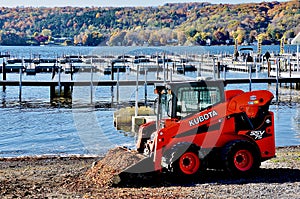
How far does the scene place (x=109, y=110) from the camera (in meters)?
43.0

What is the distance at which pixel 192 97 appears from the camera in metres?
14.4

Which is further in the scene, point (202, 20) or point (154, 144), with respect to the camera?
point (202, 20)

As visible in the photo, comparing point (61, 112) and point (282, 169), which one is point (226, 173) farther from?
point (61, 112)

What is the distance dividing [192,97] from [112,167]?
8.12 ft

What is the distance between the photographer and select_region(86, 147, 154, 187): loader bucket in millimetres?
13891

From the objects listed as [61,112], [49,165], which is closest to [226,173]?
[49,165]

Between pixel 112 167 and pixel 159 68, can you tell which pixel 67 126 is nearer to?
pixel 112 167

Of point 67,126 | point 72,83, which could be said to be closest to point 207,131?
point 67,126

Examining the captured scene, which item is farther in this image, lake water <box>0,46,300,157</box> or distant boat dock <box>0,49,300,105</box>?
distant boat dock <box>0,49,300,105</box>

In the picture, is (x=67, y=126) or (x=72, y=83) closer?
(x=67, y=126)

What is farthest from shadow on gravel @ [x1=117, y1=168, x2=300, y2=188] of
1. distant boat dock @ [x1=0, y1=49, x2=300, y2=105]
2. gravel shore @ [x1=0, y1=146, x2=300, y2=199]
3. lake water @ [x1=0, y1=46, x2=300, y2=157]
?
distant boat dock @ [x1=0, y1=49, x2=300, y2=105]

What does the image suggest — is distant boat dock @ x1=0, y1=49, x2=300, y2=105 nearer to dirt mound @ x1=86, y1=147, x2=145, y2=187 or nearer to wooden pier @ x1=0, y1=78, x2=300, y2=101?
wooden pier @ x1=0, y1=78, x2=300, y2=101

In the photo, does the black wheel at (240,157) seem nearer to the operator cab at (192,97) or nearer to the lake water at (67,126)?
the operator cab at (192,97)

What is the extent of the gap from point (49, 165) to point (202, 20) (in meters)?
154
